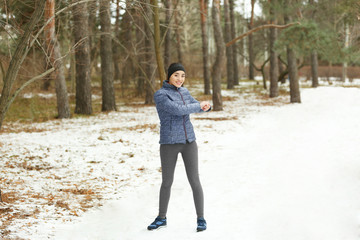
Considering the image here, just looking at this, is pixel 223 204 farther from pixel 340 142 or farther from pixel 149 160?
pixel 340 142

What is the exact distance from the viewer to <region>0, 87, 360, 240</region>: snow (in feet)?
14.8

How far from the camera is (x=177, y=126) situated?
4.15 metres

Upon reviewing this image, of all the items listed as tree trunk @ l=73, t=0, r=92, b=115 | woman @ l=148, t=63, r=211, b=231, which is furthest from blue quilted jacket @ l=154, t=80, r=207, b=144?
tree trunk @ l=73, t=0, r=92, b=115

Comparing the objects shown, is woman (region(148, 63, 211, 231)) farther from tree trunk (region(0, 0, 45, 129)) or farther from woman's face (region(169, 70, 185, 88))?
tree trunk (region(0, 0, 45, 129))

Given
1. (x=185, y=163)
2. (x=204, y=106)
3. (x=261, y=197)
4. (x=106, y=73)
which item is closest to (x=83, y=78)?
(x=106, y=73)

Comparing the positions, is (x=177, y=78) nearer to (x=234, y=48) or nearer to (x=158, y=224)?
(x=158, y=224)

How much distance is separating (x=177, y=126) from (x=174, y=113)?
0.55ft

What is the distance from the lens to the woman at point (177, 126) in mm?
4090

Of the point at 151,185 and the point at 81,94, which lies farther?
the point at 81,94

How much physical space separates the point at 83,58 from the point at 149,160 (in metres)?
9.09

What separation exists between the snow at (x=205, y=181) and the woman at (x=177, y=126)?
2.17 ft

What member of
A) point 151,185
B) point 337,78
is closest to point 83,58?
point 151,185

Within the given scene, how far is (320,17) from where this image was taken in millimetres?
25484

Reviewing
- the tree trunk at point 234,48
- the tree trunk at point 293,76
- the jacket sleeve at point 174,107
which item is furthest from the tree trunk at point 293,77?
the jacket sleeve at point 174,107
